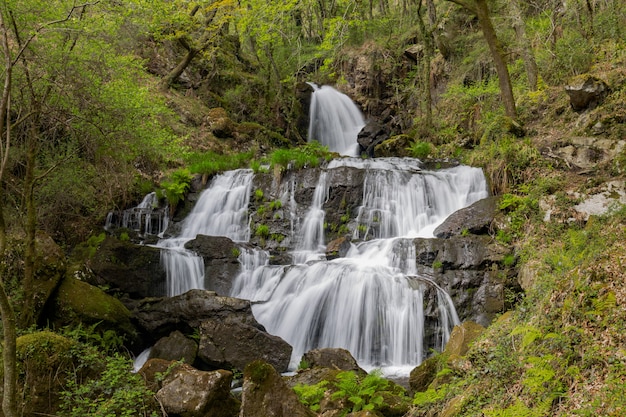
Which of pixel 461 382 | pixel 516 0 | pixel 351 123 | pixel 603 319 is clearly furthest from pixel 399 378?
pixel 351 123

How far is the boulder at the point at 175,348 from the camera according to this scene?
26.8ft

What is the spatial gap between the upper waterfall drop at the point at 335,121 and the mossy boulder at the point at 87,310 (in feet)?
47.9

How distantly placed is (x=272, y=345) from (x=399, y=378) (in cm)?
238

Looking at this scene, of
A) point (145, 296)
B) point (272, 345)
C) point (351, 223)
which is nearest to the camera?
point (272, 345)

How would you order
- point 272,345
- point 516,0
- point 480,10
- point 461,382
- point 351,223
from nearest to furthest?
1. point 461,382
2. point 272,345
3. point 480,10
4. point 351,223
5. point 516,0

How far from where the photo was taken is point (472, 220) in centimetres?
1075

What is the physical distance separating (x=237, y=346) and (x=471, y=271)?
16.8 ft

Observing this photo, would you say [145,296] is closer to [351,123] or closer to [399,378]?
[399,378]

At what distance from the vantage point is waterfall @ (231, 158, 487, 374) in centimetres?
885

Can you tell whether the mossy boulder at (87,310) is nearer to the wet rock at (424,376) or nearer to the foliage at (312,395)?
the foliage at (312,395)

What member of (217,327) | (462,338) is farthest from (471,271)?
(217,327)

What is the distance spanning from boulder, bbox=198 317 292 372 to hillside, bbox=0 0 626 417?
1.79m

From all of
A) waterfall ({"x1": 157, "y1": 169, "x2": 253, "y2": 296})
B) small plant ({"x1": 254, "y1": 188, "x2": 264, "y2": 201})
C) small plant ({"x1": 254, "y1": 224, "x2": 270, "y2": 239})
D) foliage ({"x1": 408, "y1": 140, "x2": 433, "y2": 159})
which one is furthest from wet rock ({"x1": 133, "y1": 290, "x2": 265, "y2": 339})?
foliage ({"x1": 408, "y1": 140, "x2": 433, "y2": 159})

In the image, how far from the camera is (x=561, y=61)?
13859mm
